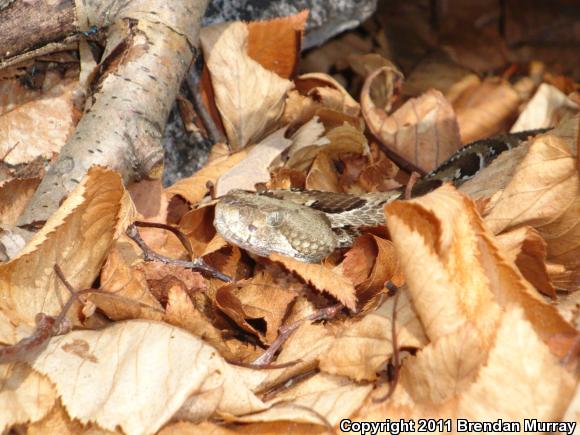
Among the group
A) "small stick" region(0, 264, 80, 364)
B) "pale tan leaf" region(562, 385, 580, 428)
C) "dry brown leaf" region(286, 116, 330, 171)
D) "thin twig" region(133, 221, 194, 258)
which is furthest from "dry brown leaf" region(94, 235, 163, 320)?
"pale tan leaf" region(562, 385, 580, 428)

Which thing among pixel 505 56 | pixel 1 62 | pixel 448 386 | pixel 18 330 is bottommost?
pixel 505 56

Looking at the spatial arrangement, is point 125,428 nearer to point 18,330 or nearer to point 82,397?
point 82,397

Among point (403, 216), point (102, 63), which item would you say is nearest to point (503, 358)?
point (403, 216)

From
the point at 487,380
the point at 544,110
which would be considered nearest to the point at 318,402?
the point at 487,380

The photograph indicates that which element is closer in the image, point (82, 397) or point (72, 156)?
point (82, 397)

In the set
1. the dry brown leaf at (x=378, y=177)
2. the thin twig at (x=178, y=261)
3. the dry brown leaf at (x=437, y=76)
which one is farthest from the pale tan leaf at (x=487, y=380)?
the dry brown leaf at (x=437, y=76)

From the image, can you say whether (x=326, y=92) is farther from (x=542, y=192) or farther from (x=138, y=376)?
(x=138, y=376)

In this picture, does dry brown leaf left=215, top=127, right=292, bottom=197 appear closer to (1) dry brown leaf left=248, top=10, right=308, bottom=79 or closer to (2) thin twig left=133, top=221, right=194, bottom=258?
(2) thin twig left=133, top=221, right=194, bottom=258

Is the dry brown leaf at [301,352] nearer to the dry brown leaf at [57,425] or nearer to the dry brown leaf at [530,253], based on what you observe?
the dry brown leaf at [57,425]
